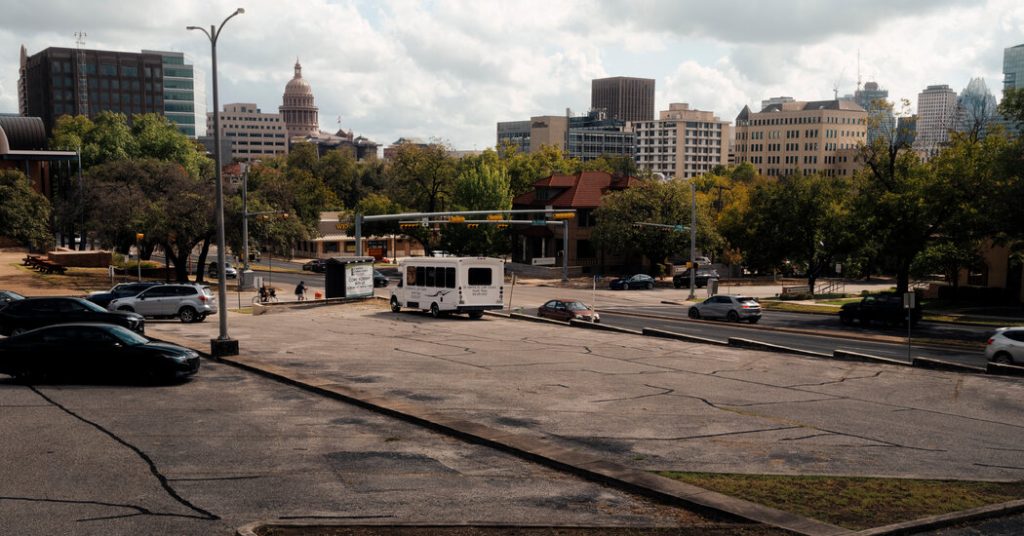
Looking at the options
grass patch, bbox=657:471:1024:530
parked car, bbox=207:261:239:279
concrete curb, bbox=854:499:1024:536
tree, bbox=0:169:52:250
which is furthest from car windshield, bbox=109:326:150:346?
tree, bbox=0:169:52:250

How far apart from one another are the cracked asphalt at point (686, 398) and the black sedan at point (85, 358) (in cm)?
409

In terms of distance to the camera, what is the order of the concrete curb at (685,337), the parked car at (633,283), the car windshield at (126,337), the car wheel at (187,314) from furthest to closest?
Answer: the parked car at (633,283)
the car wheel at (187,314)
the concrete curb at (685,337)
the car windshield at (126,337)

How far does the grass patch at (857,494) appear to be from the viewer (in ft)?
37.4

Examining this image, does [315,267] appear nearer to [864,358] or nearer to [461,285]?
[461,285]

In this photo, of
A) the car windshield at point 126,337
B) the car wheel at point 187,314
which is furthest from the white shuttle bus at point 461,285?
the car windshield at point 126,337

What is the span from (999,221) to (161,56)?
191m

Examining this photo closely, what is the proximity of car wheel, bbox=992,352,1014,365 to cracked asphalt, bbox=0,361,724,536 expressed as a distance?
69.0 ft

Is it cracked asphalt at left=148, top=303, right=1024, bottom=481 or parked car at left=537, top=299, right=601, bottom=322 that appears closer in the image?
cracked asphalt at left=148, top=303, right=1024, bottom=481

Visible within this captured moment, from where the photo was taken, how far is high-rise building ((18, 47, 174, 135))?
602ft

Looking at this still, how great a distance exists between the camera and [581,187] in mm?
89000

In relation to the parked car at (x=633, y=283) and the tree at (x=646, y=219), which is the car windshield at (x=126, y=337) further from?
the tree at (x=646, y=219)

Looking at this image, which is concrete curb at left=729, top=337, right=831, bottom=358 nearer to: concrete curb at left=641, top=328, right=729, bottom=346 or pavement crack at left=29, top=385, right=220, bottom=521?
concrete curb at left=641, top=328, right=729, bottom=346

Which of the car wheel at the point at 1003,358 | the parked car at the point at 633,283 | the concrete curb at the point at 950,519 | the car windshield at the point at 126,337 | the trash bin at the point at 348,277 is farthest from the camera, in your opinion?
the parked car at the point at 633,283

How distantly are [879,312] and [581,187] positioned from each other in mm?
47964
